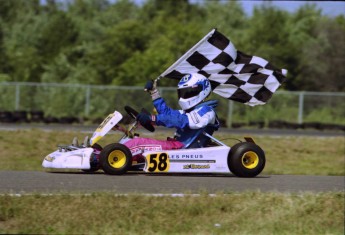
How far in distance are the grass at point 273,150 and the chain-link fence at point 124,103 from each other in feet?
24.5

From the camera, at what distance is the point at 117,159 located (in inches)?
320

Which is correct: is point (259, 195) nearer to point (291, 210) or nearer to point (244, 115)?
point (291, 210)

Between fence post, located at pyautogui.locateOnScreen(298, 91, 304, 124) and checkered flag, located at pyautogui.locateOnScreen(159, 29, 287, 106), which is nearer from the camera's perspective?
checkered flag, located at pyautogui.locateOnScreen(159, 29, 287, 106)

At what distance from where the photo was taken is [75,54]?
38531mm

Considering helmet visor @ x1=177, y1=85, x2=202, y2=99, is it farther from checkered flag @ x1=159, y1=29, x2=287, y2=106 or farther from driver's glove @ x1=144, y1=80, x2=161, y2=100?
checkered flag @ x1=159, y1=29, x2=287, y2=106

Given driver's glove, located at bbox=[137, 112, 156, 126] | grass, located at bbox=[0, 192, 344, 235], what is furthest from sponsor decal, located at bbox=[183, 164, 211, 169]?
grass, located at bbox=[0, 192, 344, 235]

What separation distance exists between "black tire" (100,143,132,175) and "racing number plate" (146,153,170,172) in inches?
8.6

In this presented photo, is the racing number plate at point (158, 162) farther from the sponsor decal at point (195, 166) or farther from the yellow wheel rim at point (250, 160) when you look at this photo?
the yellow wheel rim at point (250, 160)

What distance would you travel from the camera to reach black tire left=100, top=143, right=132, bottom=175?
26.3 feet

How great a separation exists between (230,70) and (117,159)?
6.63 ft

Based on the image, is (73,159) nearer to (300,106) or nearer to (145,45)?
(300,106)

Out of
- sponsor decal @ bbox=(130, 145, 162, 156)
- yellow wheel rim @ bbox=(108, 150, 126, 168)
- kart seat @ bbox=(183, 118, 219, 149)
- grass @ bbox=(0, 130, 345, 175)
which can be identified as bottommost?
grass @ bbox=(0, 130, 345, 175)

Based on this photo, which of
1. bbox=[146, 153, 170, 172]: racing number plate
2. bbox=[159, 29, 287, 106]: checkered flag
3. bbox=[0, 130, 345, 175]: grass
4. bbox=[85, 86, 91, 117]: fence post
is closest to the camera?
bbox=[146, 153, 170, 172]: racing number plate

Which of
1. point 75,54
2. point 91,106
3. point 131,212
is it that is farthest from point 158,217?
point 75,54
